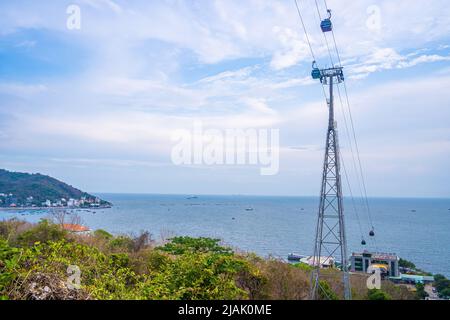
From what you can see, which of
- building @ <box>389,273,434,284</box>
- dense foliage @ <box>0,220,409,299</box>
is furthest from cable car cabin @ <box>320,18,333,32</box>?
building @ <box>389,273,434,284</box>

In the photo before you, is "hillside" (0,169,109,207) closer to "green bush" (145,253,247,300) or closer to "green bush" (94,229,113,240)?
"green bush" (94,229,113,240)

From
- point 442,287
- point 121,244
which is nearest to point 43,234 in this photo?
point 121,244

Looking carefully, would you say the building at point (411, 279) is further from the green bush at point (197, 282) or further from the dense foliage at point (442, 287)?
the green bush at point (197, 282)

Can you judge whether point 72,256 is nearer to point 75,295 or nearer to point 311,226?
point 75,295

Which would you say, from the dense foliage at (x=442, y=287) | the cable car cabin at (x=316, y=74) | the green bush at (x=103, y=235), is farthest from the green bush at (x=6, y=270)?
the dense foliage at (x=442, y=287)

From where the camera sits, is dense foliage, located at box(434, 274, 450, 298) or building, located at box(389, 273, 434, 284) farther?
building, located at box(389, 273, 434, 284)
